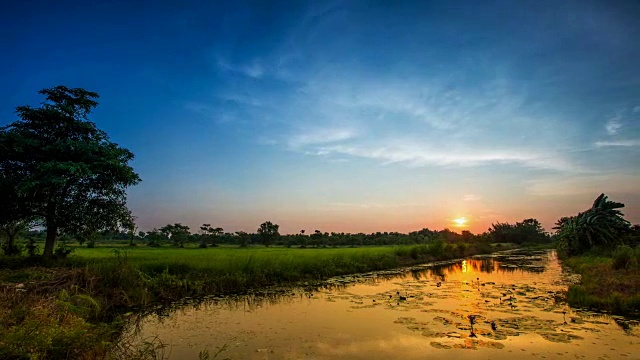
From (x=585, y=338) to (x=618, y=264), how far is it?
29.1 ft

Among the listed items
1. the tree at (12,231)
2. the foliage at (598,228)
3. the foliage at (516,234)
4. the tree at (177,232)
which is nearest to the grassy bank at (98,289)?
the tree at (12,231)

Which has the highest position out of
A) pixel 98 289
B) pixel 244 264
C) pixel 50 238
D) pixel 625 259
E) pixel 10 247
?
pixel 50 238

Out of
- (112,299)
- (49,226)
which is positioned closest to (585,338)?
(112,299)

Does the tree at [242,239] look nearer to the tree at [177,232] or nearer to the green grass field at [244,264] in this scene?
the tree at [177,232]

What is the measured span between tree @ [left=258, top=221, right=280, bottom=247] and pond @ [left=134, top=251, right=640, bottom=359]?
66734 millimetres

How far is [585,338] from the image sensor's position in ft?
23.9

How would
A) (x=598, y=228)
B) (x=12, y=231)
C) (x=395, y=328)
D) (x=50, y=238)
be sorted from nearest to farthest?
(x=395, y=328) < (x=50, y=238) < (x=12, y=231) < (x=598, y=228)

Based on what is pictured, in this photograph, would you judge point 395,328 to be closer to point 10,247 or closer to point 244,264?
point 244,264

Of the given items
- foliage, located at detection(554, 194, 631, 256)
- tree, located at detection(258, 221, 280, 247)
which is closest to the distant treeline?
tree, located at detection(258, 221, 280, 247)

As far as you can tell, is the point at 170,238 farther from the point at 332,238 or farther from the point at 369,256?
the point at 369,256

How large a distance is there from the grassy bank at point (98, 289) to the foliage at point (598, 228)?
14.8 meters

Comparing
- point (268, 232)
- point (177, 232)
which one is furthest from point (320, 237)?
point (177, 232)

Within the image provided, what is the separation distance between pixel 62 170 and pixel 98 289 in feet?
17.2

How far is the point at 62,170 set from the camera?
522 inches
